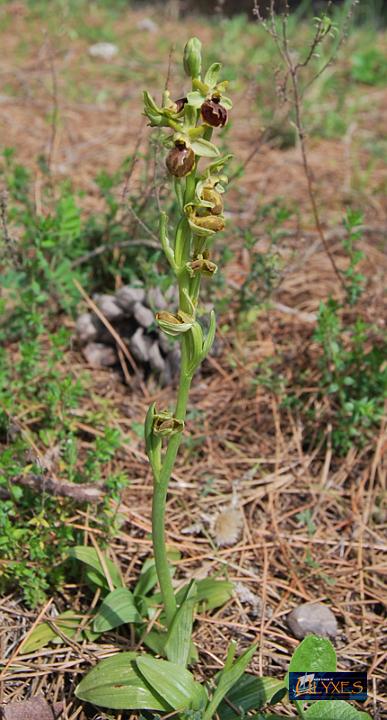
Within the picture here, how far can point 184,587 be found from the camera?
7.86 feet

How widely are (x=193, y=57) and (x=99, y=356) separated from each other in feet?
5.93

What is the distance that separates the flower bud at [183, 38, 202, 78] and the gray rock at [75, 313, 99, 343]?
5.72 ft

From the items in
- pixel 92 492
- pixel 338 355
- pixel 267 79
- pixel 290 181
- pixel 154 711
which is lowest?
pixel 154 711

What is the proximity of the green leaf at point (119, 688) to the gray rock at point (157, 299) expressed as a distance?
1.61 meters

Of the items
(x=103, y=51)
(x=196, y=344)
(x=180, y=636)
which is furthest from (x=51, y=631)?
(x=103, y=51)

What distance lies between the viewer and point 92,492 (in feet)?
8.14

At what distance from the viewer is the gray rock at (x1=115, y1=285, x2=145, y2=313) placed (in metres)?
3.34

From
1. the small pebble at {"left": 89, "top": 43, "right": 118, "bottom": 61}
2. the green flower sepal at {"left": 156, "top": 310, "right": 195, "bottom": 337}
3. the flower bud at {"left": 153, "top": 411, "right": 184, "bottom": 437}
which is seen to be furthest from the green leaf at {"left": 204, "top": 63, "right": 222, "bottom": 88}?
the small pebble at {"left": 89, "top": 43, "right": 118, "bottom": 61}

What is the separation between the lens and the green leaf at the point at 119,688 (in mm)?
2012

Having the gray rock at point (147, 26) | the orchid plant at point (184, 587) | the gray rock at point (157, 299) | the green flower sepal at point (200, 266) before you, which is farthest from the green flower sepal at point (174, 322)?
the gray rock at point (147, 26)

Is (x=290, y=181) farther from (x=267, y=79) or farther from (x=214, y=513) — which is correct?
(x=214, y=513)

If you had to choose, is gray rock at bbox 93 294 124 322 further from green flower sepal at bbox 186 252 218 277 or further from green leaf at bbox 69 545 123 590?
green flower sepal at bbox 186 252 218 277

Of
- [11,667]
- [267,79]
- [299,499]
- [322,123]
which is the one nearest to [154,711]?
[11,667]

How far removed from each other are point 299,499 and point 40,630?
1.14 m
